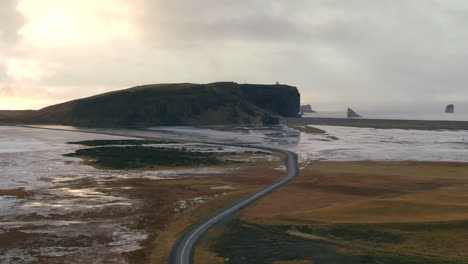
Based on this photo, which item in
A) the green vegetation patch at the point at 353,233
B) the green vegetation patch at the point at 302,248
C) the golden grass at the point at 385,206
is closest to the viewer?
the green vegetation patch at the point at 302,248

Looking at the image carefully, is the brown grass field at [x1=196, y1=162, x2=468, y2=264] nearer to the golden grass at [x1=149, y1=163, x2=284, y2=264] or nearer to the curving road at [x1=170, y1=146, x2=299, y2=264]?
the curving road at [x1=170, y1=146, x2=299, y2=264]

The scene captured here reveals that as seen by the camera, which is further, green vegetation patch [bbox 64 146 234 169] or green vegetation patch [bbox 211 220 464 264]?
green vegetation patch [bbox 64 146 234 169]

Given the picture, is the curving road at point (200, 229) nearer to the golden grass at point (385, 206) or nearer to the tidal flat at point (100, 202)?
the tidal flat at point (100, 202)

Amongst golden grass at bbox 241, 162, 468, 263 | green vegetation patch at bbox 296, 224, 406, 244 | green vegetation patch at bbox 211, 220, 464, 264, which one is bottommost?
green vegetation patch at bbox 211, 220, 464, 264

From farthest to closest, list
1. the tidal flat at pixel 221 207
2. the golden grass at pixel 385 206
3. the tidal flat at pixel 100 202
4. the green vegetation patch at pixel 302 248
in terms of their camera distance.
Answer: the golden grass at pixel 385 206 < the tidal flat at pixel 100 202 < the tidal flat at pixel 221 207 < the green vegetation patch at pixel 302 248

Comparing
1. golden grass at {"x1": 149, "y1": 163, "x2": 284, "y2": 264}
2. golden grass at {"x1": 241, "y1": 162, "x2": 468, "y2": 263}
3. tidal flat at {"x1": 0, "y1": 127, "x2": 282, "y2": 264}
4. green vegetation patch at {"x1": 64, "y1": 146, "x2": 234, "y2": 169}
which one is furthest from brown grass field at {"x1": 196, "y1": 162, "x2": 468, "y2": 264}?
green vegetation patch at {"x1": 64, "y1": 146, "x2": 234, "y2": 169}

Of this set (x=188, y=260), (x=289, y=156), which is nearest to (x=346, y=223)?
(x=188, y=260)

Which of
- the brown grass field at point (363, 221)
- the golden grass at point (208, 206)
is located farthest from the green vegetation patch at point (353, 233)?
the golden grass at point (208, 206)
